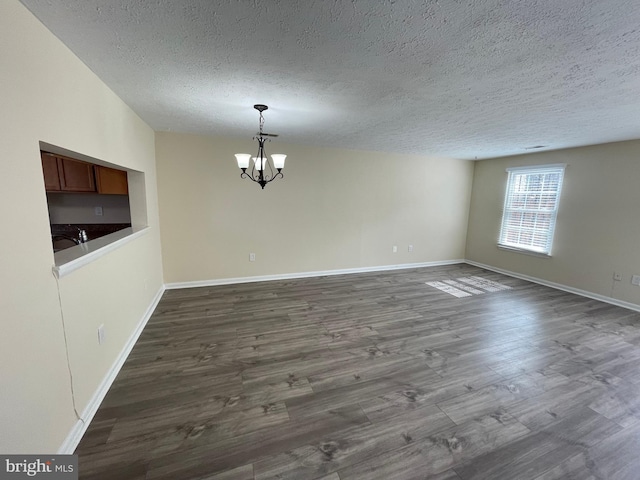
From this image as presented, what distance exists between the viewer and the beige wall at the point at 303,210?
4.06m

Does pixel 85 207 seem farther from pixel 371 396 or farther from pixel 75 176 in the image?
pixel 371 396

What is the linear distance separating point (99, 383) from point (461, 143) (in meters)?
5.12

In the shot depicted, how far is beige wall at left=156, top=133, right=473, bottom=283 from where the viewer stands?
13.3ft

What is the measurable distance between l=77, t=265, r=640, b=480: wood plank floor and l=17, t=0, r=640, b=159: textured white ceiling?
235 cm

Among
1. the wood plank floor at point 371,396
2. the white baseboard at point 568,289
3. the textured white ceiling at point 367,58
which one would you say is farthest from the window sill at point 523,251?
the textured white ceiling at point 367,58

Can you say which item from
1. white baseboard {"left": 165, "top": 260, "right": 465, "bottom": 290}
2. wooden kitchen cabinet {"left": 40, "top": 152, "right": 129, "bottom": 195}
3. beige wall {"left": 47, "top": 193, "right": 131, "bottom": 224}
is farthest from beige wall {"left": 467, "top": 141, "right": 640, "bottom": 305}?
beige wall {"left": 47, "top": 193, "right": 131, "bottom": 224}

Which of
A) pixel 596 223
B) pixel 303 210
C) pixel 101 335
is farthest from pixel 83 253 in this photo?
pixel 596 223

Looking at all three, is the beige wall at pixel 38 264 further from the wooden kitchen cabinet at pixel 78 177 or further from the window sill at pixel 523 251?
the window sill at pixel 523 251

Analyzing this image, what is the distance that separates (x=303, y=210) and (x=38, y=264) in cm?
363

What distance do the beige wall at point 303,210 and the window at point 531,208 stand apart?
93 centimetres

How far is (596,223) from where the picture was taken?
4078 mm

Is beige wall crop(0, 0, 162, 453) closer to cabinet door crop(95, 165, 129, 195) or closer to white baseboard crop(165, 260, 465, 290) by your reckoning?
white baseboard crop(165, 260, 465, 290)

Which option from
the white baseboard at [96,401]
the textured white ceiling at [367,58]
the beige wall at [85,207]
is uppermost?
the textured white ceiling at [367,58]

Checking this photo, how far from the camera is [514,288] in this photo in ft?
14.9
